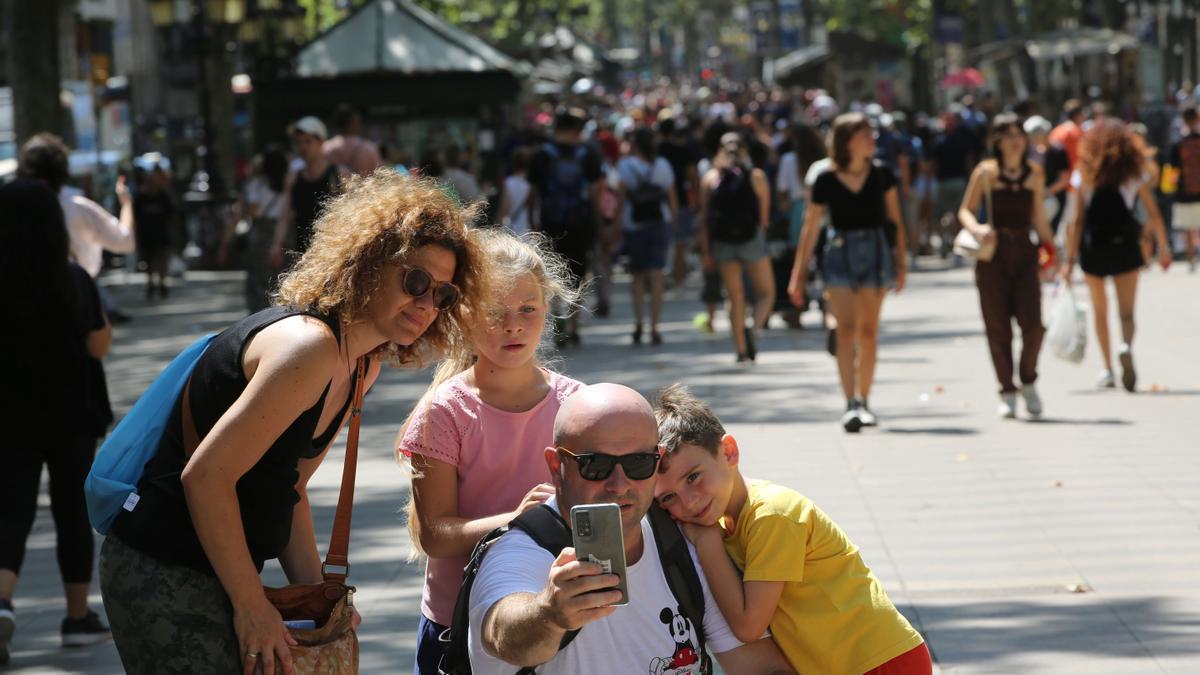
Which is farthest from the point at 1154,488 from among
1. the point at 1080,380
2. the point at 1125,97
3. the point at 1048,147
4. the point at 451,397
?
the point at 1125,97

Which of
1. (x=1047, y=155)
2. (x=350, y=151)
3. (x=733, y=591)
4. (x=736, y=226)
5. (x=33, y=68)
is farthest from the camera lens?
(x=33, y=68)

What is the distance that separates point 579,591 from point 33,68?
17.7m

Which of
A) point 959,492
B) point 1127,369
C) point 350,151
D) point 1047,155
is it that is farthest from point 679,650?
point 1047,155

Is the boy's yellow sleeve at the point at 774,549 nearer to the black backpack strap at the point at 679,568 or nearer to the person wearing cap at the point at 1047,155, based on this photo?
the black backpack strap at the point at 679,568

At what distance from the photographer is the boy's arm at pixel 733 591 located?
3482 mm

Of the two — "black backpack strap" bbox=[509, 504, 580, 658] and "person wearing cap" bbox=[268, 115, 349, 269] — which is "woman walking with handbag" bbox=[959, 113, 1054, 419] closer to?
"person wearing cap" bbox=[268, 115, 349, 269]

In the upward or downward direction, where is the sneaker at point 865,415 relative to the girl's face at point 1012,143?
downward

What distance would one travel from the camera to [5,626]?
6.27m

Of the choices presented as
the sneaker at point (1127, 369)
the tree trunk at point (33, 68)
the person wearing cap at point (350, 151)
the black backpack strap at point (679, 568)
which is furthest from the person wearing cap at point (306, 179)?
the black backpack strap at point (679, 568)

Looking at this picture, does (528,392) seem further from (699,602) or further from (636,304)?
(636,304)

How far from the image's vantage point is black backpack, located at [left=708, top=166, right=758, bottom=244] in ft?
46.5

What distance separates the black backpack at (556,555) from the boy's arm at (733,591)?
0.04 metres

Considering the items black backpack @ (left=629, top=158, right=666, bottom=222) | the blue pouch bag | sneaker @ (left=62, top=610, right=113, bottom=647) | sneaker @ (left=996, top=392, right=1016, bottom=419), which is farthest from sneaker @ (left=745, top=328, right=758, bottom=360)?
the blue pouch bag

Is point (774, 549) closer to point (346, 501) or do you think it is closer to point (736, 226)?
point (346, 501)
